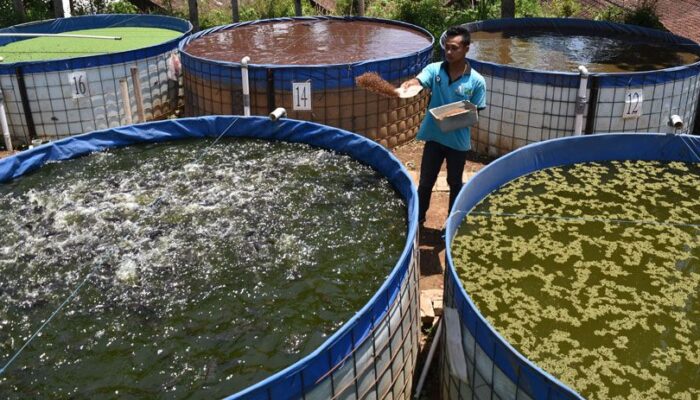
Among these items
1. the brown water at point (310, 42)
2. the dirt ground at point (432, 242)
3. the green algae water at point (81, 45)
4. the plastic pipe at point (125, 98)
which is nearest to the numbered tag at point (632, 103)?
the dirt ground at point (432, 242)

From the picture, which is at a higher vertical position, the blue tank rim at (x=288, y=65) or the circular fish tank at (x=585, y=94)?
the blue tank rim at (x=288, y=65)

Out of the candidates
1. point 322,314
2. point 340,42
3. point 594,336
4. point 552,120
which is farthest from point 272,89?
point 594,336

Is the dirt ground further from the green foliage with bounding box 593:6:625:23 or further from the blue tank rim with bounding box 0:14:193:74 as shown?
the green foliage with bounding box 593:6:625:23

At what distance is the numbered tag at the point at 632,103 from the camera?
6.57m

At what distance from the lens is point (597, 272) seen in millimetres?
3963

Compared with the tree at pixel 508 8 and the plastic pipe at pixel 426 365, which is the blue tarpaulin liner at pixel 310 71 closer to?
the plastic pipe at pixel 426 365

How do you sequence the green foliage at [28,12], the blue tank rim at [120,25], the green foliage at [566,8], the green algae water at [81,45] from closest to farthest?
the blue tank rim at [120,25] < the green algae water at [81,45] < the green foliage at [28,12] < the green foliage at [566,8]

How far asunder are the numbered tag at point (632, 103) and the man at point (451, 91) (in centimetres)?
242

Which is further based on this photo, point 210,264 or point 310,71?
point 310,71

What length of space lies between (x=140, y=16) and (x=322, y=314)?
9116mm

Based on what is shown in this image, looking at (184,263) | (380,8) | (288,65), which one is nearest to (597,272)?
(184,263)

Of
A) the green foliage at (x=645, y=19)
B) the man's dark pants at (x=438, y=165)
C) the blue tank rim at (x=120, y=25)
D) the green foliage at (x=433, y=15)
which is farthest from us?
the green foliage at (x=433, y=15)

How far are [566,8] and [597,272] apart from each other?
38.9ft

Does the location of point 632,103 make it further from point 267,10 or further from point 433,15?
point 267,10
